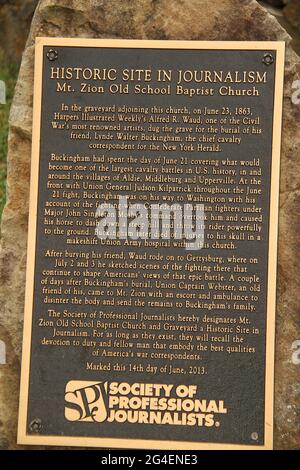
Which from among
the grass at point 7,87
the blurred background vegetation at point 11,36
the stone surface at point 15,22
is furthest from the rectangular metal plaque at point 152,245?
the stone surface at point 15,22

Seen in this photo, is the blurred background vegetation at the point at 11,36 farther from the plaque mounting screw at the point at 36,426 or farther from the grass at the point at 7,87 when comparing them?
the plaque mounting screw at the point at 36,426

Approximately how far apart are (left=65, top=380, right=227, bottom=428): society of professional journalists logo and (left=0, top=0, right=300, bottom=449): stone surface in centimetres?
39

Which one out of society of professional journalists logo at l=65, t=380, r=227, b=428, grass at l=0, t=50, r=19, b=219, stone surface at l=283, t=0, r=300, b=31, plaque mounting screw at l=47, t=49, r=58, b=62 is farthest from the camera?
grass at l=0, t=50, r=19, b=219

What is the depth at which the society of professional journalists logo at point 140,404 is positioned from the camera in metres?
4.70

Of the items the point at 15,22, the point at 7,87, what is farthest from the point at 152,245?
the point at 15,22

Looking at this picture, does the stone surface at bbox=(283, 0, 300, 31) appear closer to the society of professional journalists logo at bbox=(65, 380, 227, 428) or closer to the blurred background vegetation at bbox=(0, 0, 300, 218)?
the blurred background vegetation at bbox=(0, 0, 300, 218)

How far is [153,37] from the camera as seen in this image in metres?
4.97

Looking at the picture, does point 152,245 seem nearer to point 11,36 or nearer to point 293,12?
point 293,12

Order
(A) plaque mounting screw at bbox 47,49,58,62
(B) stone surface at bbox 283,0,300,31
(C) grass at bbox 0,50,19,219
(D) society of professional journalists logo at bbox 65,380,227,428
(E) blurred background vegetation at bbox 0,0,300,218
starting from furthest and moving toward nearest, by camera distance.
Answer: (E) blurred background vegetation at bbox 0,0,300,218 → (C) grass at bbox 0,50,19,219 → (B) stone surface at bbox 283,0,300,31 → (A) plaque mounting screw at bbox 47,49,58,62 → (D) society of professional journalists logo at bbox 65,380,227,428

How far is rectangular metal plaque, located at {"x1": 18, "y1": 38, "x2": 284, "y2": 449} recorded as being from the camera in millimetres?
4723

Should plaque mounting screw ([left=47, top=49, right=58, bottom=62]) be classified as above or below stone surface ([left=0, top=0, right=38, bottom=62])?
below

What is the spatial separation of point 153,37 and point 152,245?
1310mm

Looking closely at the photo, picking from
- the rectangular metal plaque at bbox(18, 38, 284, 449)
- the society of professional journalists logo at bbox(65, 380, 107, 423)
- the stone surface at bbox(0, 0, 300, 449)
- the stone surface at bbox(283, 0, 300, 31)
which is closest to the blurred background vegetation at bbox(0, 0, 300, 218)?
the stone surface at bbox(283, 0, 300, 31)

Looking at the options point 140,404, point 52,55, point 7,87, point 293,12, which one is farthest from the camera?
point 7,87
